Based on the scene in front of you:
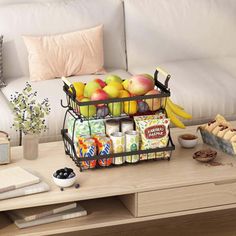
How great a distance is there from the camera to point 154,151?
8.78 ft

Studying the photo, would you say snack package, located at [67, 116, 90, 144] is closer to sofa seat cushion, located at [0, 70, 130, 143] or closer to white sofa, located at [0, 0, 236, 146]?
sofa seat cushion, located at [0, 70, 130, 143]

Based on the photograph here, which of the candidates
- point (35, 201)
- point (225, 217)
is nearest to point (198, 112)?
point (225, 217)

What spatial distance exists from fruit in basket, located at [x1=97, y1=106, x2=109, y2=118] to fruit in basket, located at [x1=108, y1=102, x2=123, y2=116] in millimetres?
18

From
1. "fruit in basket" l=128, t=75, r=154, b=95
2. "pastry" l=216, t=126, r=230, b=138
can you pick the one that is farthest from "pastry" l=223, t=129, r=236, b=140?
"fruit in basket" l=128, t=75, r=154, b=95

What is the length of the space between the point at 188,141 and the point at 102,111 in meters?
0.41

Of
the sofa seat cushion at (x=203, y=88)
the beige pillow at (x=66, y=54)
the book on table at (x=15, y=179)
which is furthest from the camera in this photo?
the beige pillow at (x=66, y=54)

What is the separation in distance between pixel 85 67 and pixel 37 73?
0.93 feet

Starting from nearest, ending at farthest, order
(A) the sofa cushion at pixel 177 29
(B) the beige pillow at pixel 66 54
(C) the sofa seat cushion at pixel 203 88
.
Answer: (C) the sofa seat cushion at pixel 203 88 → (B) the beige pillow at pixel 66 54 → (A) the sofa cushion at pixel 177 29

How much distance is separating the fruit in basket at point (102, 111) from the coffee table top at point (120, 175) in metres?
0.21

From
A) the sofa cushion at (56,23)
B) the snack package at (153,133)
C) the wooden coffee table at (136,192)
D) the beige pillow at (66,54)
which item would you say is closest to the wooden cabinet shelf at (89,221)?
the wooden coffee table at (136,192)

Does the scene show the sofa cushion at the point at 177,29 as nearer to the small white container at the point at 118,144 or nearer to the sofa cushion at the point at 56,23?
the sofa cushion at the point at 56,23

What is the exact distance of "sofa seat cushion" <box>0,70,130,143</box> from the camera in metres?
3.37

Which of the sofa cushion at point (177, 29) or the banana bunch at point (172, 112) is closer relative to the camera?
the banana bunch at point (172, 112)

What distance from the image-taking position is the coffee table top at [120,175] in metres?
2.43
